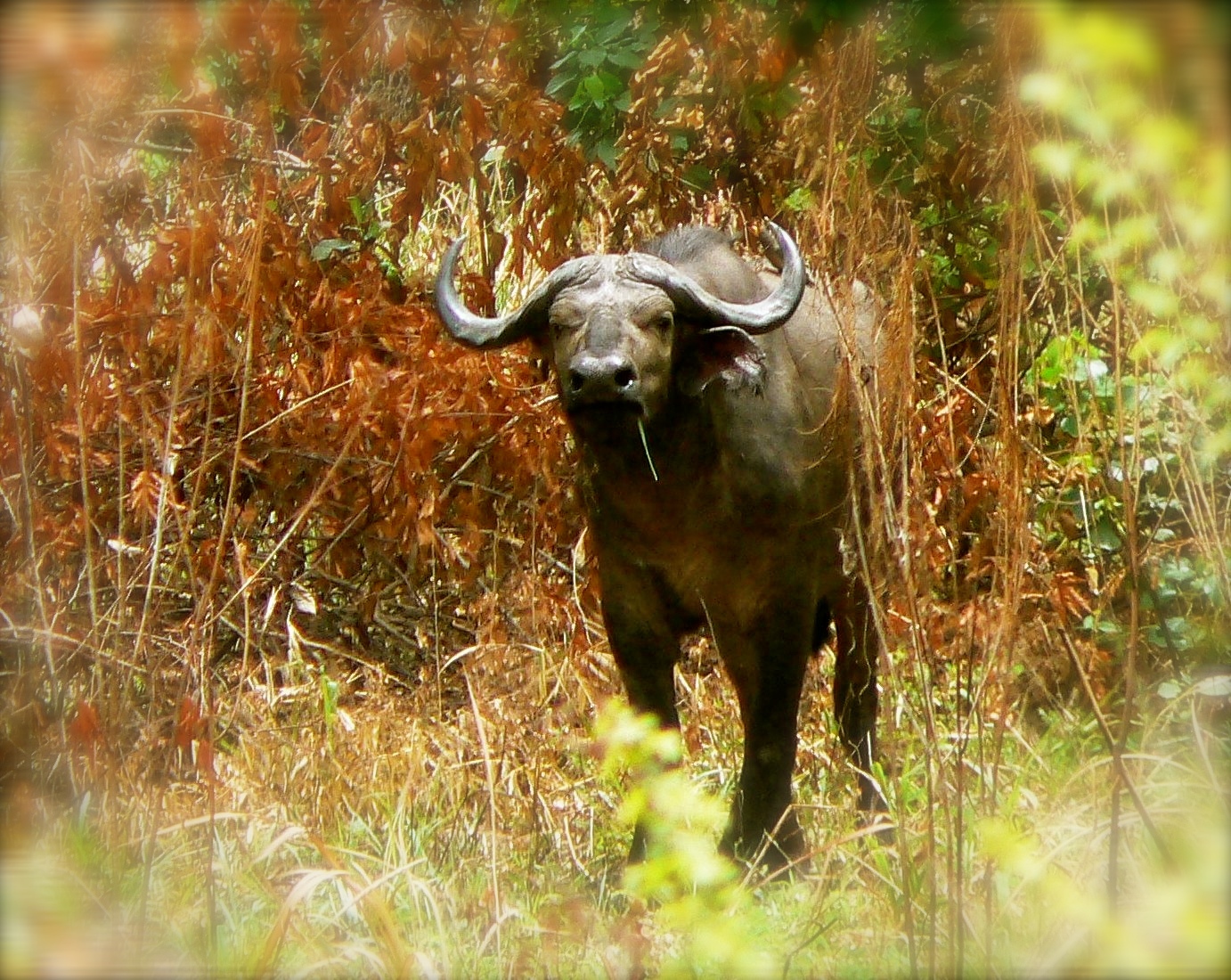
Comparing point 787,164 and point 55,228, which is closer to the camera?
A: point 55,228

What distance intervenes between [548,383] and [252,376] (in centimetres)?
126

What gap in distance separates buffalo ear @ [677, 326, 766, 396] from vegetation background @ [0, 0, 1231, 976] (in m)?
0.48

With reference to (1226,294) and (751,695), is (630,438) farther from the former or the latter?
(1226,294)

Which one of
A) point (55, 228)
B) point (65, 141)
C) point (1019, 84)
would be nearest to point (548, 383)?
point (55, 228)

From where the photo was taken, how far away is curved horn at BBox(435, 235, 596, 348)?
204 inches

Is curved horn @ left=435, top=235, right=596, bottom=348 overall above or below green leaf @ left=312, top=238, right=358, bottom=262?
below

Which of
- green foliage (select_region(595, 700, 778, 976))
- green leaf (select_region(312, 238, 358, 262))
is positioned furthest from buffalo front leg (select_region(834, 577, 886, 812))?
green leaf (select_region(312, 238, 358, 262))

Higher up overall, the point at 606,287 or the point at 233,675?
the point at 606,287

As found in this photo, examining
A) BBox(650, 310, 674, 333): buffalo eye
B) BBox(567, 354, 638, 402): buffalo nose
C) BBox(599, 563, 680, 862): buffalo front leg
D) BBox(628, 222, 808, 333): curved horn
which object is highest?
BBox(628, 222, 808, 333): curved horn

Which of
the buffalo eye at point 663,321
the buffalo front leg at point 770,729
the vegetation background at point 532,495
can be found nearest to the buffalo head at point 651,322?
the buffalo eye at point 663,321

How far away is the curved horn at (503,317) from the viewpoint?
518 cm

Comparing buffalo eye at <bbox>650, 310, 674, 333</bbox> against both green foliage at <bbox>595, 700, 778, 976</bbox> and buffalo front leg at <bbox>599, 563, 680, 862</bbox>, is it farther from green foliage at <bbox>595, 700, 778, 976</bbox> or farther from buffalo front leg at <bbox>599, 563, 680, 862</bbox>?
green foliage at <bbox>595, 700, 778, 976</bbox>

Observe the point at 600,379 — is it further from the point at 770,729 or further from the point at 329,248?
the point at 329,248

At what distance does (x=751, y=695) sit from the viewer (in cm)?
542
